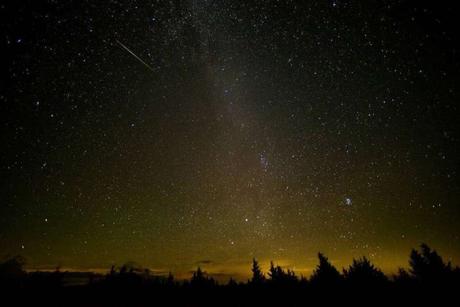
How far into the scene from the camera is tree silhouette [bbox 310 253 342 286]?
34.6 meters

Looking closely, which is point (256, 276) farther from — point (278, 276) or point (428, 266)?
point (428, 266)

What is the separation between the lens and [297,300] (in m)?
40.5

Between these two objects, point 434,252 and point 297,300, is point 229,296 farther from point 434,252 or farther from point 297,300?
point 434,252

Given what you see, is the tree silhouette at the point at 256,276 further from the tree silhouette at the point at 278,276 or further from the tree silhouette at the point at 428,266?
the tree silhouette at the point at 428,266

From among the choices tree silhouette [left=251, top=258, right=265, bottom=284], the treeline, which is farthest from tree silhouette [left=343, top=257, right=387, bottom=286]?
tree silhouette [left=251, top=258, right=265, bottom=284]

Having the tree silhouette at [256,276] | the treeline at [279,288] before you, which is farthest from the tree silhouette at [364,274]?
the tree silhouette at [256,276]

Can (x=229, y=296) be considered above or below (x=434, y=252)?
below

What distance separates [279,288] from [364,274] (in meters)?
15.6

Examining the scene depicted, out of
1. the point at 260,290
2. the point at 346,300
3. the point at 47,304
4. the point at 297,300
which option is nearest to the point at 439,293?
the point at 346,300

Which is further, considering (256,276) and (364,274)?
(256,276)

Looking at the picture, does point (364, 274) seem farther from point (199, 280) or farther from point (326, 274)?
point (199, 280)

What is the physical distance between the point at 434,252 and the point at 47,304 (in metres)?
58.7

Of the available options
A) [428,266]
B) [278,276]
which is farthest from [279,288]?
[428,266]

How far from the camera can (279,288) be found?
4466 cm
